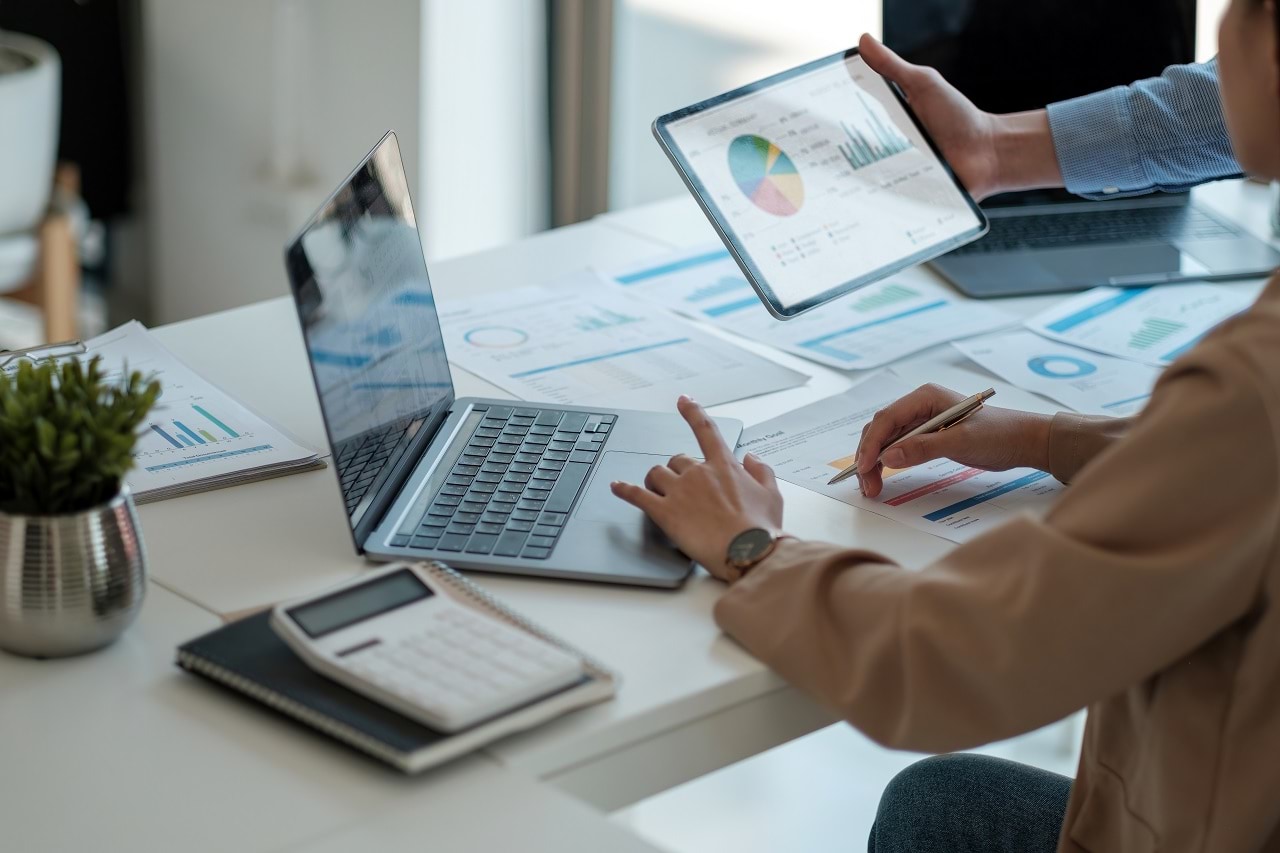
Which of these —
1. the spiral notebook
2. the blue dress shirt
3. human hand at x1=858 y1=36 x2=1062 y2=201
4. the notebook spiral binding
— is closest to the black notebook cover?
the spiral notebook

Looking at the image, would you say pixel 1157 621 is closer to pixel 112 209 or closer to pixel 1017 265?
pixel 1017 265

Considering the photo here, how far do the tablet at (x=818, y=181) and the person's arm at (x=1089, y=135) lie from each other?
0.03 m

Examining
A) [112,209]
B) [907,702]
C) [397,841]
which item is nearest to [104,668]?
[397,841]

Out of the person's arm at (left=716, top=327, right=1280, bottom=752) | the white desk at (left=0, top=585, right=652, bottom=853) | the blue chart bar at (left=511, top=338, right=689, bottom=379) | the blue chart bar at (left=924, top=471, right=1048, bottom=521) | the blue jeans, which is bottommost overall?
the blue jeans

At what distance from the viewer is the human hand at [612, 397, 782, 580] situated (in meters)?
1.05

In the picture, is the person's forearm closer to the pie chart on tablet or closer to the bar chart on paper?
the pie chart on tablet

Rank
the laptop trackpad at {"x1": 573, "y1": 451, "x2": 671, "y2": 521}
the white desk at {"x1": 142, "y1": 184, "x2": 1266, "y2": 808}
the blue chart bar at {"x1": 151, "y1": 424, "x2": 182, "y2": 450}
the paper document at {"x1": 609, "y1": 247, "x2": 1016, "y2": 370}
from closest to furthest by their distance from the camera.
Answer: the white desk at {"x1": 142, "y1": 184, "x2": 1266, "y2": 808} < the laptop trackpad at {"x1": 573, "y1": 451, "x2": 671, "y2": 521} < the blue chart bar at {"x1": 151, "y1": 424, "x2": 182, "y2": 450} < the paper document at {"x1": 609, "y1": 247, "x2": 1016, "y2": 370}

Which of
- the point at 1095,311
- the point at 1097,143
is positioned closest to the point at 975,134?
the point at 1097,143

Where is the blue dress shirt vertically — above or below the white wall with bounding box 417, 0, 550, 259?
above

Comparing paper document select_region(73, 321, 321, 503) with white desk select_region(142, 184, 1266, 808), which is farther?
paper document select_region(73, 321, 321, 503)

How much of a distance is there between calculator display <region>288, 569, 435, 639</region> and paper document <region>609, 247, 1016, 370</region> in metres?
0.64

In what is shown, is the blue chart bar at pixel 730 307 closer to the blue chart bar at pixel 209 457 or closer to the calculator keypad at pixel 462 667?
the blue chart bar at pixel 209 457

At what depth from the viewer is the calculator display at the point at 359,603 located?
0.92m

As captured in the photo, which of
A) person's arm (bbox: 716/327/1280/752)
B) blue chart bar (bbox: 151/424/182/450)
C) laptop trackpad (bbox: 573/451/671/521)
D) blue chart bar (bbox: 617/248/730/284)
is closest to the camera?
person's arm (bbox: 716/327/1280/752)
